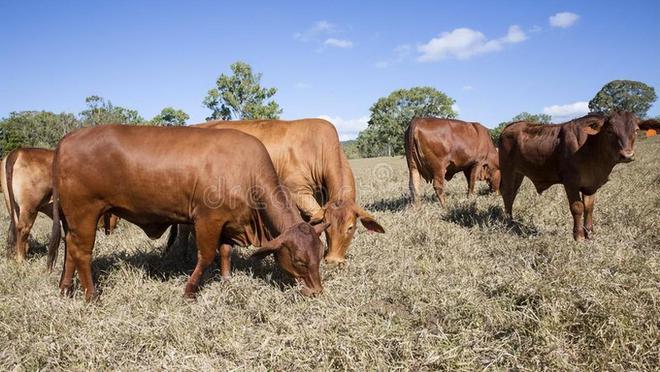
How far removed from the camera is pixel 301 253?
443 cm

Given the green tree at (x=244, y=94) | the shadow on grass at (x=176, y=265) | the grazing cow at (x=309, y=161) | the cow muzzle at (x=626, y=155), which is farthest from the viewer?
the green tree at (x=244, y=94)

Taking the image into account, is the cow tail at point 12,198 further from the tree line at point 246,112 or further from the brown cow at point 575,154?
the tree line at point 246,112

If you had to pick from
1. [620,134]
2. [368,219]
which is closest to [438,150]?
[620,134]

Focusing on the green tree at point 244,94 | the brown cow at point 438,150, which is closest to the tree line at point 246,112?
the green tree at point 244,94

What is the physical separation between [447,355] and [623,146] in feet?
13.3

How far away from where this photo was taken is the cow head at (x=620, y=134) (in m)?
5.41

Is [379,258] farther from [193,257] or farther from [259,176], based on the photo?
[193,257]

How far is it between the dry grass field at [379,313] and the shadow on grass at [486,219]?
2.69ft

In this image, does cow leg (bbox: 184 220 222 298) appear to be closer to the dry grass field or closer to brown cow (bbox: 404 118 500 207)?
the dry grass field

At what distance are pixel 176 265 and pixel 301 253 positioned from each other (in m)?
2.57

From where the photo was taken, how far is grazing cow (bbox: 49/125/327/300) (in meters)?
4.51

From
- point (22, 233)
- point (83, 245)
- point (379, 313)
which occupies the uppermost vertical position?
point (83, 245)

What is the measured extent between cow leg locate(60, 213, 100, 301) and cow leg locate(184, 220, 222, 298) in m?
1.07

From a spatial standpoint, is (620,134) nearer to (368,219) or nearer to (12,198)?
(368,219)
